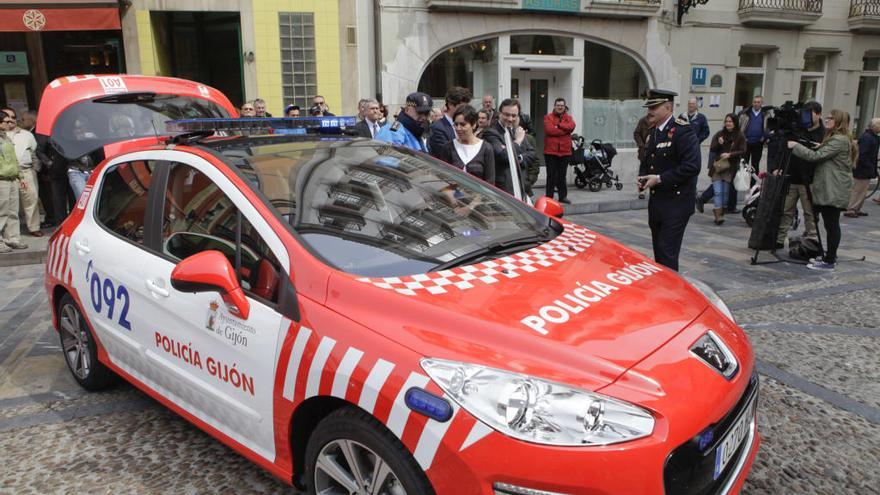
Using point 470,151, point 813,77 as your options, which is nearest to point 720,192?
point 470,151

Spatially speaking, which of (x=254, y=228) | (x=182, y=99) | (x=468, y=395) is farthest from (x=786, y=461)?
(x=182, y=99)

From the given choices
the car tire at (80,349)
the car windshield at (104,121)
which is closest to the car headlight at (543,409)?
the car tire at (80,349)

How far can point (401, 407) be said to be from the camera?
1922mm

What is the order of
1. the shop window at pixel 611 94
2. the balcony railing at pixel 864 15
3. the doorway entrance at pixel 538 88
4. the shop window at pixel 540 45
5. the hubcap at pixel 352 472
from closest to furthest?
the hubcap at pixel 352 472 → the shop window at pixel 540 45 → the doorway entrance at pixel 538 88 → the shop window at pixel 611 94 → the balcony railing at pixel 864 15

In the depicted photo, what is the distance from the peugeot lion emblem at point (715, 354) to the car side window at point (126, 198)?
2589 mm

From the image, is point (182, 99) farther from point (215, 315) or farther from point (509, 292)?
point (509, 292)

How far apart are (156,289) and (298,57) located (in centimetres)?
1048

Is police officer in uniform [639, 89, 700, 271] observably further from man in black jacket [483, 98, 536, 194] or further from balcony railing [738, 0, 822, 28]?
balcony railing [738, 0, 822, 28]

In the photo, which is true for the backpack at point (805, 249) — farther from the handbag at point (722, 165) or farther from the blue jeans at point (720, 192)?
the handbag at point (722, 165)

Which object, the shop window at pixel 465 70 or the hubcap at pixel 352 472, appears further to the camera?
the shop window at pixel 465 70

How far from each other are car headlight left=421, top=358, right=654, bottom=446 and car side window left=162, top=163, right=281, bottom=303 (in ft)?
3.03

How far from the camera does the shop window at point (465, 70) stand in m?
14.0

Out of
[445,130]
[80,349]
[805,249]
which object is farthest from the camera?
[805,249]

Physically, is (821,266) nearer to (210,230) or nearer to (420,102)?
(420,102)
